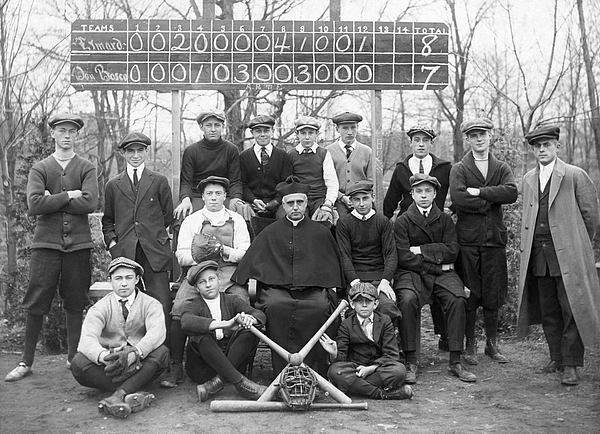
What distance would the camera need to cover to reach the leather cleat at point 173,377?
5.80 meters

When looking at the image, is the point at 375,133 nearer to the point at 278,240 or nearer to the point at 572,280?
the point at 278,240

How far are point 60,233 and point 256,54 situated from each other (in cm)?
294

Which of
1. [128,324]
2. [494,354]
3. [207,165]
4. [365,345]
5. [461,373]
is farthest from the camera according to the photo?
[207,165]

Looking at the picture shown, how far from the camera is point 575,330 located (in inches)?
234

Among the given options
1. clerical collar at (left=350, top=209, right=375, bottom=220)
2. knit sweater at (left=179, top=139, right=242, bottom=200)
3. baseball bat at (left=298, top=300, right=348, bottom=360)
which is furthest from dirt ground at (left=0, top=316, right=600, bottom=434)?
knit sweater at (left=179, top=139, right=242, bottom=200)

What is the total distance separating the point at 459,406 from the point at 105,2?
33.7 feet

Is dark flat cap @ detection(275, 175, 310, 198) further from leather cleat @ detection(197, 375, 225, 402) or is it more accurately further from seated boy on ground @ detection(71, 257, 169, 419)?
leather cleat @ detection(197, 375, 225, 402)

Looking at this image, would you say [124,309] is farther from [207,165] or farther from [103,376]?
[207,165]

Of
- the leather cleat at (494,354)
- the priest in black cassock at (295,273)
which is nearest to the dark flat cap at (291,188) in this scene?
the priest in black cassock at (295,273)

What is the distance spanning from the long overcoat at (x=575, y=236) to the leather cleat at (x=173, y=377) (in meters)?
3.27

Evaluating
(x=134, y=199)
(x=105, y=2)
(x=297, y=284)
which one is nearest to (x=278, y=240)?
(x=297, y=284)

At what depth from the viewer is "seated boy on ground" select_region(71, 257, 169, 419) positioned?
5.23 m

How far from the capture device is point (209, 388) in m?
5.45

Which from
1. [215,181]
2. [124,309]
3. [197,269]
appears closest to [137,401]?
[124,309]
